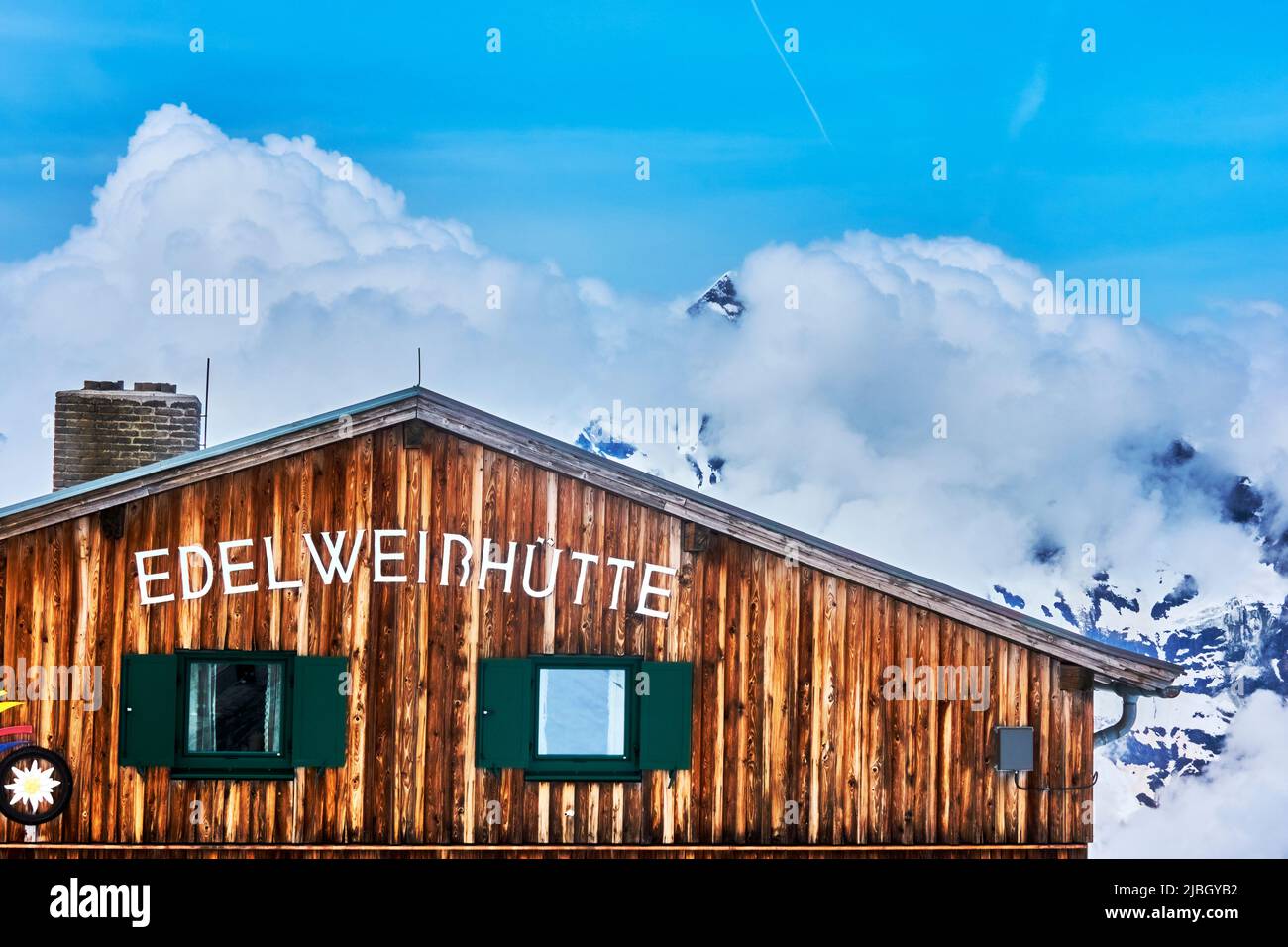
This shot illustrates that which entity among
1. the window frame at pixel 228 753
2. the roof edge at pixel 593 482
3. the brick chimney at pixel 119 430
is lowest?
the window frame at pixel 228 753

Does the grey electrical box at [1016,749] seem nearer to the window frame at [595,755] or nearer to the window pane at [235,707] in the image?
the window frame at [595,755]

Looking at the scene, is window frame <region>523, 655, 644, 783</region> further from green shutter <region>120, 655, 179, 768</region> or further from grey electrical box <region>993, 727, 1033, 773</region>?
grey electrical box <region>993, 727, 1033, 773</region>

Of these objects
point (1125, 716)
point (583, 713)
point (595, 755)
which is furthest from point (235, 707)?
point (1125, 716)

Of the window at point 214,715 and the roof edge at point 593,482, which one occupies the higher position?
the roof edge at point 593,482

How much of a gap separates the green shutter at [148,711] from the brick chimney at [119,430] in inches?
211

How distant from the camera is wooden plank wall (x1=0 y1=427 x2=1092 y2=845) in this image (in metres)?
13.8

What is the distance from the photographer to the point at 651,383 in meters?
186

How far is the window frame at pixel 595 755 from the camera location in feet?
46.1

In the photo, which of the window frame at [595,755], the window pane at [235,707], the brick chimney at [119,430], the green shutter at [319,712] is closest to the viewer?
the green shutter at [319,712]

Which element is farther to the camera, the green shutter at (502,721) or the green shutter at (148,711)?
the green shutter at (502,721)

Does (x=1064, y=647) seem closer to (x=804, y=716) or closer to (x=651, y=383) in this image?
(x=804, y=716)

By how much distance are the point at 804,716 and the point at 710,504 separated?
2.42 metres


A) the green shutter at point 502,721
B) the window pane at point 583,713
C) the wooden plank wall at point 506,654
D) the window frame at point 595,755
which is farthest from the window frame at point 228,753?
the window pane at point 583,713
